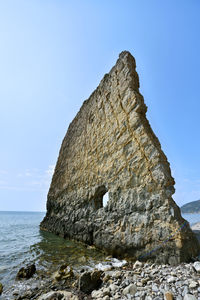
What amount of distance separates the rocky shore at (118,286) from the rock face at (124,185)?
4.29ft

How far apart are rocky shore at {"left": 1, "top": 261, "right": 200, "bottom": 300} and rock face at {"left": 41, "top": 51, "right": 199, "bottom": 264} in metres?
1.31

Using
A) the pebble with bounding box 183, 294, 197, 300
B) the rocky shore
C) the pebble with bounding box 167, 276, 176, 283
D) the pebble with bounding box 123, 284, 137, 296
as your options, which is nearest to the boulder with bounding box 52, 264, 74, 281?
the rocky shore

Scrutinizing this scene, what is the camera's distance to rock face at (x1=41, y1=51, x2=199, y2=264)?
6.55 m

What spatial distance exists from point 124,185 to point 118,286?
5047 mm

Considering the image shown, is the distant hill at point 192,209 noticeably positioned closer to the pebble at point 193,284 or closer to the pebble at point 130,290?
the pebble at point 193,284

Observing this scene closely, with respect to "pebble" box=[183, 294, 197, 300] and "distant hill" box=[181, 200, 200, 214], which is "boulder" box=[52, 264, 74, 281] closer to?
"pebble" box=[183, 294, 197, 300]

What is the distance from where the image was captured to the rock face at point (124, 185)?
21.5ft

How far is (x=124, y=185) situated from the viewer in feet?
29.8

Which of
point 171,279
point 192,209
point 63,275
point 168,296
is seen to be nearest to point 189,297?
point 168,296

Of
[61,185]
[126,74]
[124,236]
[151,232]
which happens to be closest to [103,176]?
[124,236]

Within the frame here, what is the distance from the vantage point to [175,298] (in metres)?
3.50

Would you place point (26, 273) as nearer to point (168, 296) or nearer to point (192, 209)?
point (168, 296)

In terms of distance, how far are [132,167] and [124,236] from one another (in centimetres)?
363

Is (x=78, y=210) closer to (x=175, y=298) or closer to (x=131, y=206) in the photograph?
(x=131, y=206)
